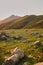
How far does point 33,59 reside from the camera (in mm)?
20953

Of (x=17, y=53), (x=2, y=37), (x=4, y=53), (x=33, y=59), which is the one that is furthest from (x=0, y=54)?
(x=2, y=37)

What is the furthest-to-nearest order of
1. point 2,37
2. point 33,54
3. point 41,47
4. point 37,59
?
point 2,37 → point 41,47 → point 33,54 → point 37,59

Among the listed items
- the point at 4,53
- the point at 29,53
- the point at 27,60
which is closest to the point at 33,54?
the point at 29,53

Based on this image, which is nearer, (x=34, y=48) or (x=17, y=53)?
(x=17, y=53)

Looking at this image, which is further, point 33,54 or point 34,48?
point 34,48

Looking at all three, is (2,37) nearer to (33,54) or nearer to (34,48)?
(34,48)

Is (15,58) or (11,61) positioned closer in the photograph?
(11,61)

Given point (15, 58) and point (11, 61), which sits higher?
point (15, 58)

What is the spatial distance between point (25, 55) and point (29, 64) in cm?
228

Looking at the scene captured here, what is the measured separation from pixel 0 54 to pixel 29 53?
3.61 metres

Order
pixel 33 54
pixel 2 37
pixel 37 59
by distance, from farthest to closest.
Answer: pixel 2 37 < pixel 33 54 < pixel 37 59

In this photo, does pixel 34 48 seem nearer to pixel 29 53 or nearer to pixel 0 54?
pixel 29 53

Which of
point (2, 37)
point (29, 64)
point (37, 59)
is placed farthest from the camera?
point (2, 37)

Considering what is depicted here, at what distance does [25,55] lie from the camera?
21688mm
